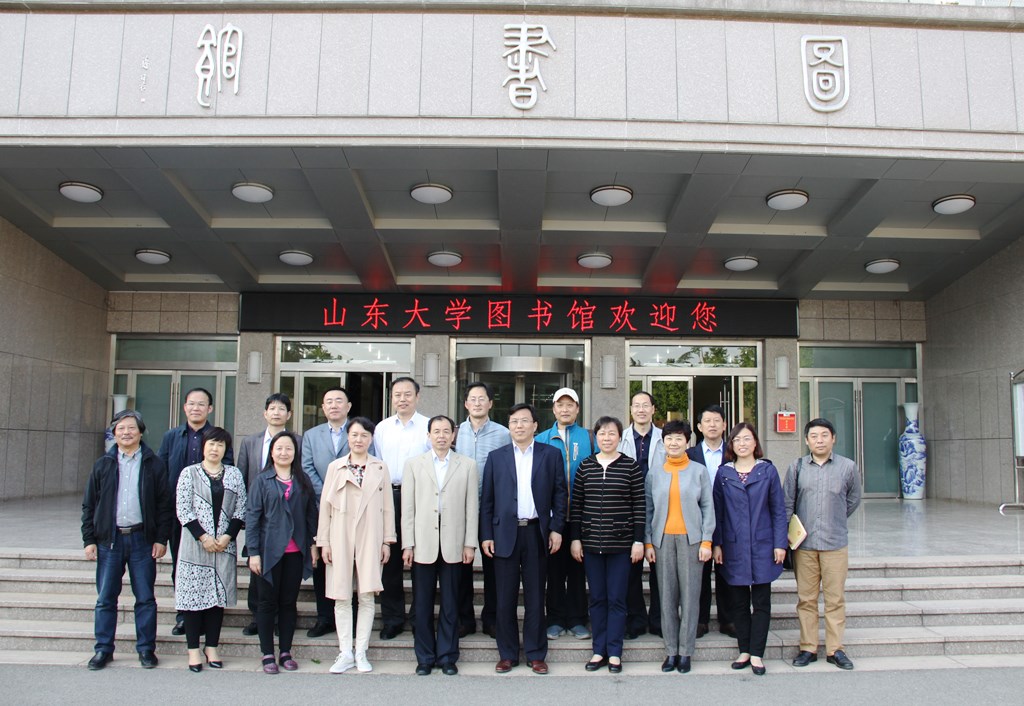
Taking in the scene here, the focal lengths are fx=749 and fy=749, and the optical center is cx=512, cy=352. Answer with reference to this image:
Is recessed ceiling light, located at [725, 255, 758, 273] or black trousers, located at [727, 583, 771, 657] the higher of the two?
recessed ceiling light, located at [725, 255, 758, 273]

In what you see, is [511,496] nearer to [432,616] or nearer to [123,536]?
[432,616]

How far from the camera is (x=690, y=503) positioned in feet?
14.5

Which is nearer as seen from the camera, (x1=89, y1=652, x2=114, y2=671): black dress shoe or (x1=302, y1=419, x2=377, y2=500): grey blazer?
(x1=89, y1=652, x2=114, y2=671): black dress shoe

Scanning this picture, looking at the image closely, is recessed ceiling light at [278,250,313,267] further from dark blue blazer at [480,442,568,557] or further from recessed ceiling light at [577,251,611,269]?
dark blue blazer at [480,442,568,557]

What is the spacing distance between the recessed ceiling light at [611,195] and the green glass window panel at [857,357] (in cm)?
493

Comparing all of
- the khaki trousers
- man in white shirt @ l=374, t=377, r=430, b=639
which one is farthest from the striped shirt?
man in white shirt @ l=374, t=377, r=430, b=639

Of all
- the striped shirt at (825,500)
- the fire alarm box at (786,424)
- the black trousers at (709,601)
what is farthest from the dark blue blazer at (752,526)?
the fire alarm box at (786,424)

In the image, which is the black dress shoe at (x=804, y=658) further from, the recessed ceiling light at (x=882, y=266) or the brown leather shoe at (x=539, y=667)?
the recessed ceiling light at (x=882, y=266)

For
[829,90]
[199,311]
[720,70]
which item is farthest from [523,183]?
[199,311]

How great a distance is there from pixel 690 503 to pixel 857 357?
8396mm

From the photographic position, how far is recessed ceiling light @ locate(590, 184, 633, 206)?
25.8ft

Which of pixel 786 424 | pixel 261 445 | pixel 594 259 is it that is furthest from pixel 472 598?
pixel 786 424

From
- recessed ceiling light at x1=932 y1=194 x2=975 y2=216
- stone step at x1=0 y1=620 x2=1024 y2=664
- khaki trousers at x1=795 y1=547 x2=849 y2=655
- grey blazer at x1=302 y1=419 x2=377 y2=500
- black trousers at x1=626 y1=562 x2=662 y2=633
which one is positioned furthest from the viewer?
recessed ceiling light at x1=932 y1=194 x2=975 y2=216

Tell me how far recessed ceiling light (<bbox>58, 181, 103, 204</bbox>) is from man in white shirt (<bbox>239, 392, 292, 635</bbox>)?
15.5 feet
